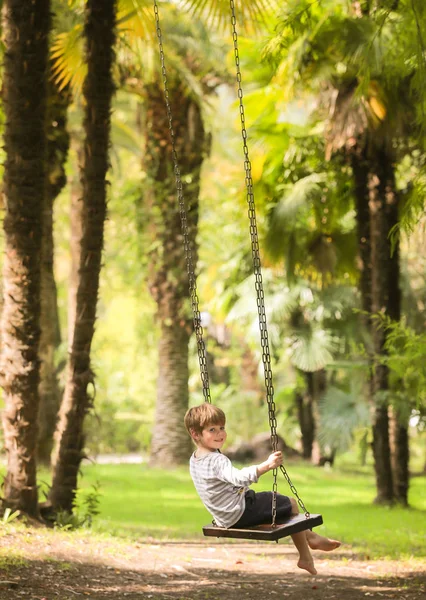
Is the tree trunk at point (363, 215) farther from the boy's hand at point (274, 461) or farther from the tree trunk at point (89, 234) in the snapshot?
the boy's hand at point (274, 461)

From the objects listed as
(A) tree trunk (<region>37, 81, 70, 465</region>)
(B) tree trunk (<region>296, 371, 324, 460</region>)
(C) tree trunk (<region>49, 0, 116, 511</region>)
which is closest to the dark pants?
(C) tree trunk (<region>49, 0, 116, 511</region>)

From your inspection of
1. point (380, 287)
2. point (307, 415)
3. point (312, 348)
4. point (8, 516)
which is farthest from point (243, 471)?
point (307, 415)

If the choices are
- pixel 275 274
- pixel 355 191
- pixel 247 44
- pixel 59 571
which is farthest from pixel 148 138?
pixel 59 571

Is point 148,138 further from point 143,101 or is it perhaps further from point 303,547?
point 303,547

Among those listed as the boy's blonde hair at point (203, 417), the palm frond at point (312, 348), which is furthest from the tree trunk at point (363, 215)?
the boy's blonde hair at point (203, 417)

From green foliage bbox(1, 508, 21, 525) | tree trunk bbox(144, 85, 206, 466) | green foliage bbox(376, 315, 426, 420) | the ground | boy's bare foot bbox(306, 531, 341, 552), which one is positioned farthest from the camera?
tree trunk bbox(144, 85, 206, 466)

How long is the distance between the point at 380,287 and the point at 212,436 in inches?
325

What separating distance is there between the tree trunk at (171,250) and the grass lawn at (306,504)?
1.01 meters

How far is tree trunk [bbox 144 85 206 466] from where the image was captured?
1908cm

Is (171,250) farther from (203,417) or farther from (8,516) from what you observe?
(203,417)

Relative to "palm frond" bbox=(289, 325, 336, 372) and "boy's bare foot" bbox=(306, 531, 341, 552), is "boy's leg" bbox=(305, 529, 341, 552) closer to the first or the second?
"boy's bare foot" bbox=(306, 531, 341, 552)

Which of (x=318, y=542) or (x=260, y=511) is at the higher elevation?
(x=260, y=511)

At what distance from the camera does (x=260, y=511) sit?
237 inches

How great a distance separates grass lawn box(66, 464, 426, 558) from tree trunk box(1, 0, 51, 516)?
4.64 feet
